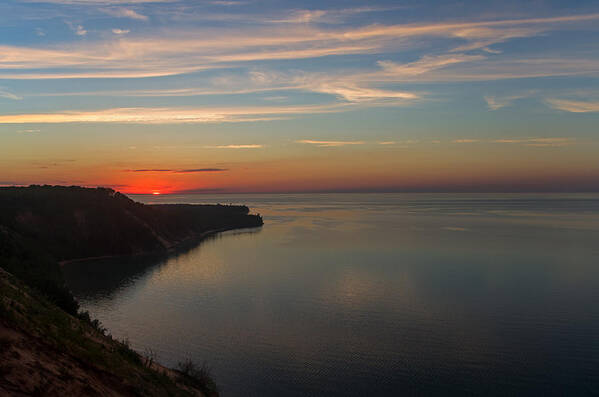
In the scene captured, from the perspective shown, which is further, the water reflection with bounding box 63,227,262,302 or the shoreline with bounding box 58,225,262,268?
the shoreline with bounding box 58,225,262,268

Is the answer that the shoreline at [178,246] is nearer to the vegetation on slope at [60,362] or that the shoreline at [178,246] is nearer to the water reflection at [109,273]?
the water reflection at [109,273]

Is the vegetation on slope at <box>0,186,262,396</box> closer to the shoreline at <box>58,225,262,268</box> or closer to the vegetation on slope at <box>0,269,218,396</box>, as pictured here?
the vegetation on slope at <box>0,269,218,396</box>

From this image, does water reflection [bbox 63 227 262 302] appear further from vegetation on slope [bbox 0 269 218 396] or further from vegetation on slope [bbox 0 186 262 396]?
vegetation on slope [bbox 0 269 218 396]

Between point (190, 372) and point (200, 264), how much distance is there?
5367 centimetres

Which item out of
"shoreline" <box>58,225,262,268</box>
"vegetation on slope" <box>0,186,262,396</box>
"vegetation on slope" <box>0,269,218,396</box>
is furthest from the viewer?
"shoreline" <box>58,225,262,268</box>

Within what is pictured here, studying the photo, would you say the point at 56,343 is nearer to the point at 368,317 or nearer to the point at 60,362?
the point at 60,362

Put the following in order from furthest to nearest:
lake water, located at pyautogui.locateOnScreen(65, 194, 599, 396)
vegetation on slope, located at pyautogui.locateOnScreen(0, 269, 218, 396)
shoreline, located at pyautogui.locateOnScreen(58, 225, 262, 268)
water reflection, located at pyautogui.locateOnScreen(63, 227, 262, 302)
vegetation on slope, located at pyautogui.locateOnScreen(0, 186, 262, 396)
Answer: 1. shoreline, located at pyautogui.locateOnScreen(58, 225, 262, 268)
2. water reflection, located at pyautogui.locateOnScreen(63, 227, 262, 302)
3. lake water, located at pyautogui.locateOnScreen(65, 194, 599, 396)
4. vegetation on slope, located at pyautogui.locateOnScreen(0, 186, 262, 396)
5. vegetation on slope, located at pyautogui.locateOnScreen(0, 269, 218, 396)

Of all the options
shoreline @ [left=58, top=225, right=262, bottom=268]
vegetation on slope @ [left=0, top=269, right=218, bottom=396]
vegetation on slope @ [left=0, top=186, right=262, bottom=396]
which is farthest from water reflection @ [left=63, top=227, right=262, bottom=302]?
vegetation on slope @ [left=0, top=269, right=218, bottom=396]

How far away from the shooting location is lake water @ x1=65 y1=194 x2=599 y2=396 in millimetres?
28391

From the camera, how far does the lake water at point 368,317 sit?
93.1 ft

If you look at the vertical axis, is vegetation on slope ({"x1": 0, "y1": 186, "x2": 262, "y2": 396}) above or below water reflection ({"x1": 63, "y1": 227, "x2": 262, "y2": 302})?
above

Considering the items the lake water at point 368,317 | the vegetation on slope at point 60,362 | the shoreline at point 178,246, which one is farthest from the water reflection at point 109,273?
the vegetation on slope at point 60,362

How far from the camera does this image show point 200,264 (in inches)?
3123

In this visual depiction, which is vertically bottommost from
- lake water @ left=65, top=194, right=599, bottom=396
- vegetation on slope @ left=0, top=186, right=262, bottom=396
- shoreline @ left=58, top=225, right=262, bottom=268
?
shoreline @ left=58, top=225, right=262, bottom=268
